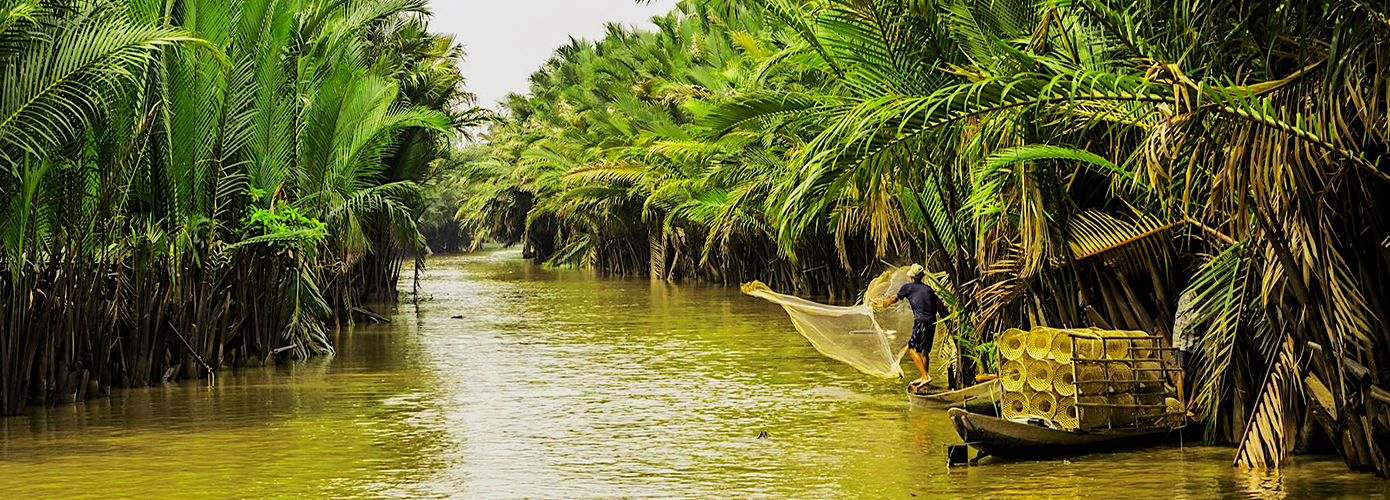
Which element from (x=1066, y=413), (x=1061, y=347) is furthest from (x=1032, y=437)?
(x=1061, y=347)

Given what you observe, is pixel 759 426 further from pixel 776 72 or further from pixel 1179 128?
pixel 776 72

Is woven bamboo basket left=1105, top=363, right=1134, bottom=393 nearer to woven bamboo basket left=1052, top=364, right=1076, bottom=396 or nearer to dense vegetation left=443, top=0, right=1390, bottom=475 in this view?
woven bamboo basket left=1052, top=364, right=1076, bottom=396

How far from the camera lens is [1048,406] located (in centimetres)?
993

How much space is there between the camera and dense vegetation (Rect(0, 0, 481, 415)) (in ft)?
37.9

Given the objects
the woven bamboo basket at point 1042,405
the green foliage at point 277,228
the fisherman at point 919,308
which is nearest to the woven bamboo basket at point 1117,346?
the woven bamboo basket at point 1042,405

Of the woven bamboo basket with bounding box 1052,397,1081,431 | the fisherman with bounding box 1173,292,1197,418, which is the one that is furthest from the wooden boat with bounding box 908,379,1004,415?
the fisherman with bounding box 1173,292,1197,418

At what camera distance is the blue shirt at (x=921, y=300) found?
13336mm

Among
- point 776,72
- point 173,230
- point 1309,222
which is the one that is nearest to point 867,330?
point 1309,222

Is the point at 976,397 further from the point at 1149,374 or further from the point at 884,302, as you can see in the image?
the point at 884,302

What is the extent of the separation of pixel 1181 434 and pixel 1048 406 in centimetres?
90

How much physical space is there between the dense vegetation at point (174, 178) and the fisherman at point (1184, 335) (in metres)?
6.66

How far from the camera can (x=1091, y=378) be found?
9602 mm

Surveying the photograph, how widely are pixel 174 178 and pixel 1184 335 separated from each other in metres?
9.42

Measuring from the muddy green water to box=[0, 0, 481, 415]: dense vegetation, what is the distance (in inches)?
20.3
